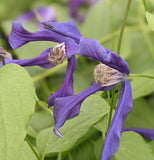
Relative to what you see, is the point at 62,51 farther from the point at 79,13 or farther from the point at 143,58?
the point at 79,13

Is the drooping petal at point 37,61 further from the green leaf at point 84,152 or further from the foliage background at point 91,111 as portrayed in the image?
the green leaf at point 84,152

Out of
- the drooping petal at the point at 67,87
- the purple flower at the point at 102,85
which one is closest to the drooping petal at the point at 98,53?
the purple flower at the point at 102,85

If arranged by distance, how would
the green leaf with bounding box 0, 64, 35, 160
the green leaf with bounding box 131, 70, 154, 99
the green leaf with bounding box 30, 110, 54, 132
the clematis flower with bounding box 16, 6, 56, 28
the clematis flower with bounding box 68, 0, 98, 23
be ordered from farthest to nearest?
the clematis flower with bounding box 16, 6, 56, 28 < the clematis flower with bounding box 68, 0, 98, 23 < the green leaf with bounding box 30, 110, 54, 132 < the green leaf with bounding box 131, 70, 154, 99 < the green leaf with bounding box 0, 64, 35, 160

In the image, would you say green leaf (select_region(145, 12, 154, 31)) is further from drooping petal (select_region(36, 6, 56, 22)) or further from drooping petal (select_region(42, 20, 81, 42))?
drooping petal (select_region(36, 6, 56, 22))

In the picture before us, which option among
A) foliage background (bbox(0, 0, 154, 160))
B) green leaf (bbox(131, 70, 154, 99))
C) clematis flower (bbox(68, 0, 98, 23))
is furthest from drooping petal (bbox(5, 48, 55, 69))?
clematis flower (bbox(68, 0, 98, 23))

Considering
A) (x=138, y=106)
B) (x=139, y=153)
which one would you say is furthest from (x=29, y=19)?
(x=139, y=153)

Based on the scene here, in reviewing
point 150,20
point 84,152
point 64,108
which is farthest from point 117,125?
point 84,152
